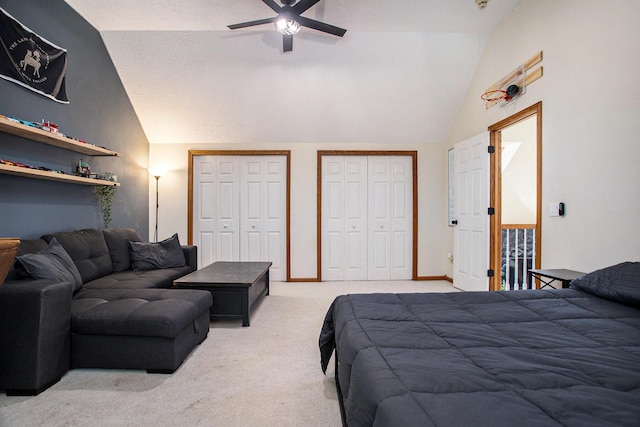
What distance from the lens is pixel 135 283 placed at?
9.23 feet

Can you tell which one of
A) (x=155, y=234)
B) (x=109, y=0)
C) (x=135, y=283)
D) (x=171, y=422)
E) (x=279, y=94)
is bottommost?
(x=171, y=422)

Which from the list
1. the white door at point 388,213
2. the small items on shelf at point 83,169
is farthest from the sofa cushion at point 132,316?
the white door at point 388,213

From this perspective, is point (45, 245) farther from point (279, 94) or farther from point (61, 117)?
point (279, 94)

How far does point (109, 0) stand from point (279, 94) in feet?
6.72

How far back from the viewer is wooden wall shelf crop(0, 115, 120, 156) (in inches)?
90.0

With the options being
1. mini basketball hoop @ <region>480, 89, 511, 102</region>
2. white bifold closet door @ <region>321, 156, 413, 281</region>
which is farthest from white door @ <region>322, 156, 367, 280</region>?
mini basketball hoop @ <region>480, 89, 511, 102</region>

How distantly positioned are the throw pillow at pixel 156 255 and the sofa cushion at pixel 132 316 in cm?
115

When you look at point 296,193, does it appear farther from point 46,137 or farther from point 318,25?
point 46,137

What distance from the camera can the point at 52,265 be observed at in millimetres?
2258

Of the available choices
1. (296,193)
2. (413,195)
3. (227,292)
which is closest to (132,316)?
(227,292)

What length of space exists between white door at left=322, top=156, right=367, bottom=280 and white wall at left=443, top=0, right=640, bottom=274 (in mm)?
2453

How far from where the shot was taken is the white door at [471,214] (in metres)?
3.70

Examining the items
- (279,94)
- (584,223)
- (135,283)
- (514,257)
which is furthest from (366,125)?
(135,283)

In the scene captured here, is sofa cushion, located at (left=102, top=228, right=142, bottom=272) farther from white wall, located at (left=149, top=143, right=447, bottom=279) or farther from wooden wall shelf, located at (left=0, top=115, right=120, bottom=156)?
white wall, located at (left=149, top=143, right=447, bottom=279)
